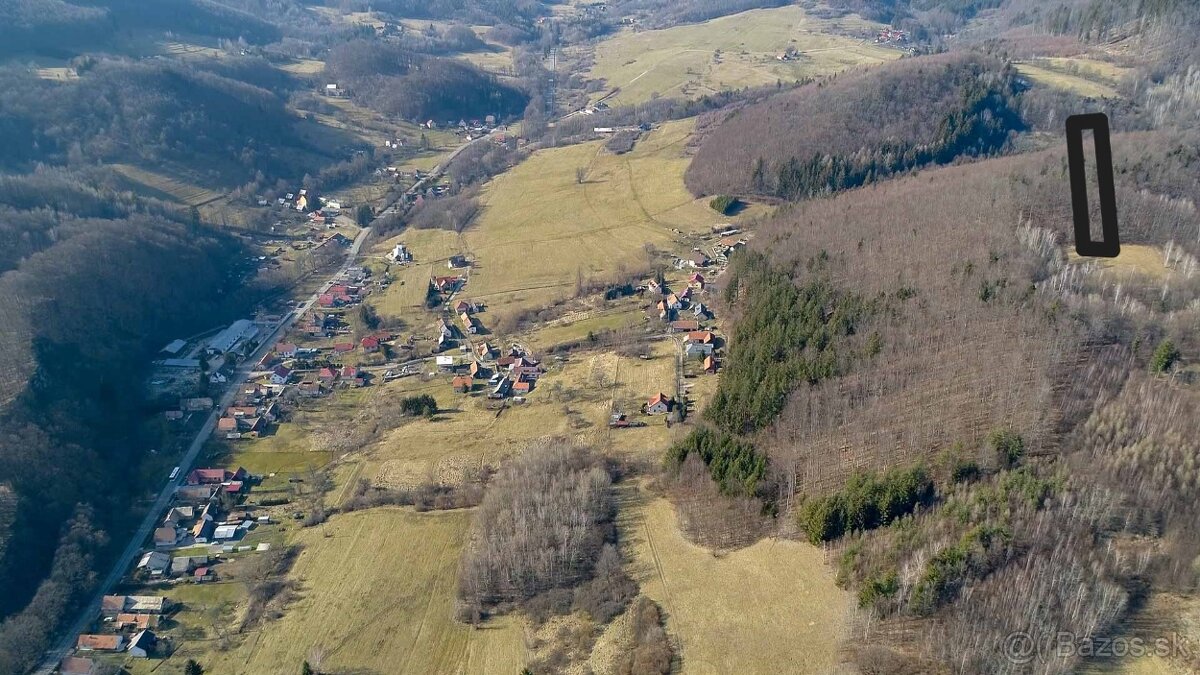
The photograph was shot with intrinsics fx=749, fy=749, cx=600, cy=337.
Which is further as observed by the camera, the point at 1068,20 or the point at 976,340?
the point at 1068,20

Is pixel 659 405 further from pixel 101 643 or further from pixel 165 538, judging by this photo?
pixel 101 643

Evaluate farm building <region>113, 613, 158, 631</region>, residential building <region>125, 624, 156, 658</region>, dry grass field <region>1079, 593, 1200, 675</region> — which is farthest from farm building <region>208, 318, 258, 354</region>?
dry grass field <region>1079, 593, 1200, 675</region>

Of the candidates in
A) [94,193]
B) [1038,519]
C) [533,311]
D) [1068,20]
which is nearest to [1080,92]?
[1068,20]

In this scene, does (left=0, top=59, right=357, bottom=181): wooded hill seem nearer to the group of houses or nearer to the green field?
the group of houses

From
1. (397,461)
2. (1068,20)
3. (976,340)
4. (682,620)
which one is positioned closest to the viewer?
(682,620)

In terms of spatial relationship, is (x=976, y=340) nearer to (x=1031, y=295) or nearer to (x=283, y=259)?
(x=1031, y=295)
